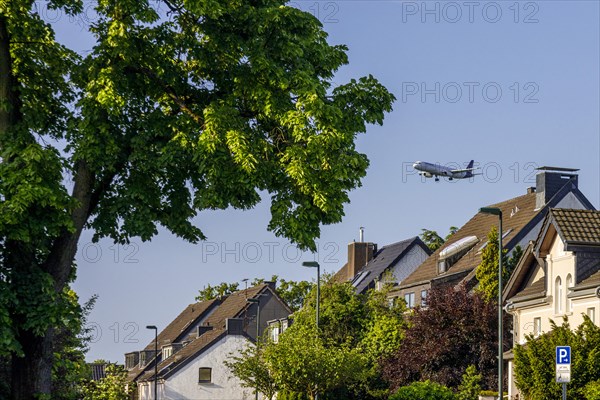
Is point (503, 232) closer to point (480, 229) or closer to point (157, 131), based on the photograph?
point (480, 229)

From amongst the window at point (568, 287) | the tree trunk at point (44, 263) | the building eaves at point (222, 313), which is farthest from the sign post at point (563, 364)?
the building eaves at point (222, 313)

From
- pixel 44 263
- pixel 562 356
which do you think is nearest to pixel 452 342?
pixel 562 356

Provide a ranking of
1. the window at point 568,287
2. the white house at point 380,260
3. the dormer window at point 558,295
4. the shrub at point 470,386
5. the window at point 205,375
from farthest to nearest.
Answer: the window at point 205,375 < the white house at point 380,260 < the shrub at point 470,386 < the dormer window at point 558,295 < the window at point 568,287

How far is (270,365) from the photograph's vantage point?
175ft

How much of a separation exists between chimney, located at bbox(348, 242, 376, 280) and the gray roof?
0.91 metres

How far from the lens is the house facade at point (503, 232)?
205 feet

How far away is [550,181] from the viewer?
64000mm

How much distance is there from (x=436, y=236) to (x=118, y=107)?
78718 mm

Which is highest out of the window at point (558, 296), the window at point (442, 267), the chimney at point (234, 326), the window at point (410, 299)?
the window at point (442, 267)

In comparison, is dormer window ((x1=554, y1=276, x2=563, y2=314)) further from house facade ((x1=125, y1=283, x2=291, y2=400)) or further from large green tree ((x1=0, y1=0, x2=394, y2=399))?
house facade ((x1=125, y1=283, x2=291, y2=400))

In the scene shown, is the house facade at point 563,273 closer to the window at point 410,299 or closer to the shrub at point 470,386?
the shrub at point 470,386

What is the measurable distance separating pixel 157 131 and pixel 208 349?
224 feet

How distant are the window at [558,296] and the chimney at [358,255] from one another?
4418 cm

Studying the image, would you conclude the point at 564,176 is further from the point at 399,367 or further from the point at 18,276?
the point at 18,276
